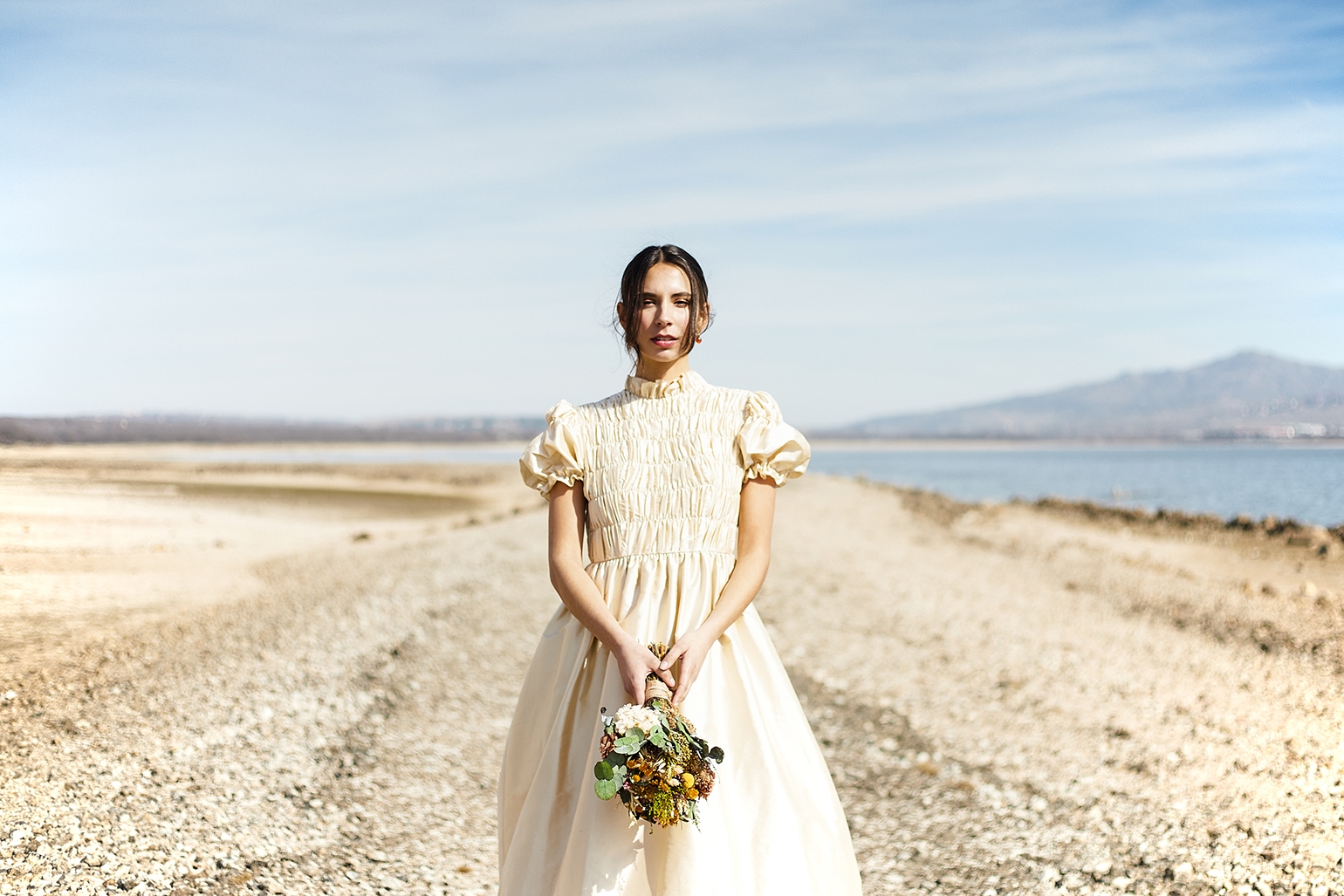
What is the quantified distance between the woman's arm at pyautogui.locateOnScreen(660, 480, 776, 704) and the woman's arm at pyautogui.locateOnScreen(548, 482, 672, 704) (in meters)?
0.06

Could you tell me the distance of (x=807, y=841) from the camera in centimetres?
268

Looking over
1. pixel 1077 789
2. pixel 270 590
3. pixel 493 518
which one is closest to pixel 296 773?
pixel 1077 789

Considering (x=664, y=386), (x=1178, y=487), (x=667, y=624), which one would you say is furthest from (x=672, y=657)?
(x=1178, y=487)

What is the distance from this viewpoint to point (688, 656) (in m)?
2.58

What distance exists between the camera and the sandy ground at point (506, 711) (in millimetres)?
4895

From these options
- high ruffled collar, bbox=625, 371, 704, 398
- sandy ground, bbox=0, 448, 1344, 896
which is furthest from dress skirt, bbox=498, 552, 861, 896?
sandy ground, bbox=0, 448, 1344, 896

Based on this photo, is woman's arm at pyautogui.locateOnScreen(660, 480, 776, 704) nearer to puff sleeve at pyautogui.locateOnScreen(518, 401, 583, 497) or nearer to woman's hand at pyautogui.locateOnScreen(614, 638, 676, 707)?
woman's hand at pyautogui.locateOnScreen(614, 638, 676, 707)

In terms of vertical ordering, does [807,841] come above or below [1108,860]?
above

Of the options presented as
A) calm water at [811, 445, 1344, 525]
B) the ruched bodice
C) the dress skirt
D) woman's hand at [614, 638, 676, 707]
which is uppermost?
the ruched bodice

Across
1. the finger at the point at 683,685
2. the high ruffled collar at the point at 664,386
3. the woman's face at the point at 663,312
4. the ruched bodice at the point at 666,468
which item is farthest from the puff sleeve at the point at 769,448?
the finger at the point at 683,685

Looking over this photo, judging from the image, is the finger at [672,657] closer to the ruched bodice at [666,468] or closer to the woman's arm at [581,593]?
the woman's arm at [581,593]

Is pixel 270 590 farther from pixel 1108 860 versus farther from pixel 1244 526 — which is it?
pixel 1244 526

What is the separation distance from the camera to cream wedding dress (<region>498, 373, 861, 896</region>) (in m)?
2.62

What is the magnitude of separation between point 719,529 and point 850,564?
13.3 meters
